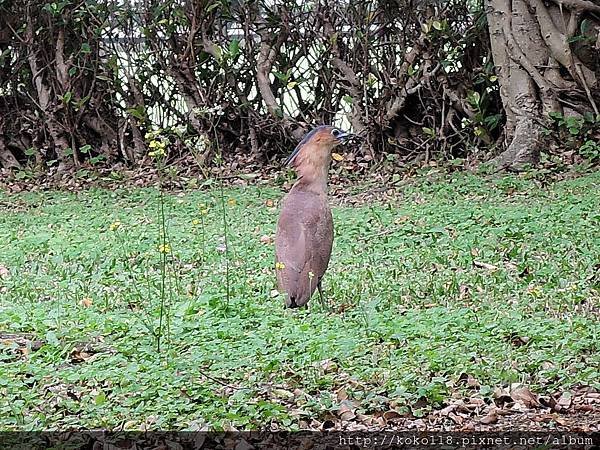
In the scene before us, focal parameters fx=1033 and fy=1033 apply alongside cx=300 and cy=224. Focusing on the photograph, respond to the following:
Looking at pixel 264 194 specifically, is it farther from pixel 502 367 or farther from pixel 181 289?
pixel 502 367

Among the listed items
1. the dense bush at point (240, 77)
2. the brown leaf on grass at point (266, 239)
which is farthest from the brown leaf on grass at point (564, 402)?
the dense bush at point (240, 77)

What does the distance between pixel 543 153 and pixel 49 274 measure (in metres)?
5.75

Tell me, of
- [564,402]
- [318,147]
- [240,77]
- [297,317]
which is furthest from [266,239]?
[240,77]

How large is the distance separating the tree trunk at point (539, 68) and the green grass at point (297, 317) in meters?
1.56

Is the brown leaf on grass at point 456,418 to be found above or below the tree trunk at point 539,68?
below

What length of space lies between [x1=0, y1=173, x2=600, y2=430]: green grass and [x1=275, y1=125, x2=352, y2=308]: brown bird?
0.20 meters

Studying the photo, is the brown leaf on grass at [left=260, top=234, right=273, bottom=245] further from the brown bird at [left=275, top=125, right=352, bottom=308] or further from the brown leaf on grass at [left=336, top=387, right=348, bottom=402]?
the brown leaf on grass at [left=336, top=387, right=348, bottom=402]

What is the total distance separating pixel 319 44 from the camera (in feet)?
43.3

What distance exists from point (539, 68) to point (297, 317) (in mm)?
6601

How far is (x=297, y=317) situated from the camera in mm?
5836

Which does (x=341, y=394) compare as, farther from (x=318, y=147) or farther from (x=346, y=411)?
(x=318, y=147)

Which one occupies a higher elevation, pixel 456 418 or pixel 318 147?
pixel 318 147

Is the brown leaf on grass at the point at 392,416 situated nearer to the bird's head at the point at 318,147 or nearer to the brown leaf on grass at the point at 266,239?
the bird's head at the point at 318,147

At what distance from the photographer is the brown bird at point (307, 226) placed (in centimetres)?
605
